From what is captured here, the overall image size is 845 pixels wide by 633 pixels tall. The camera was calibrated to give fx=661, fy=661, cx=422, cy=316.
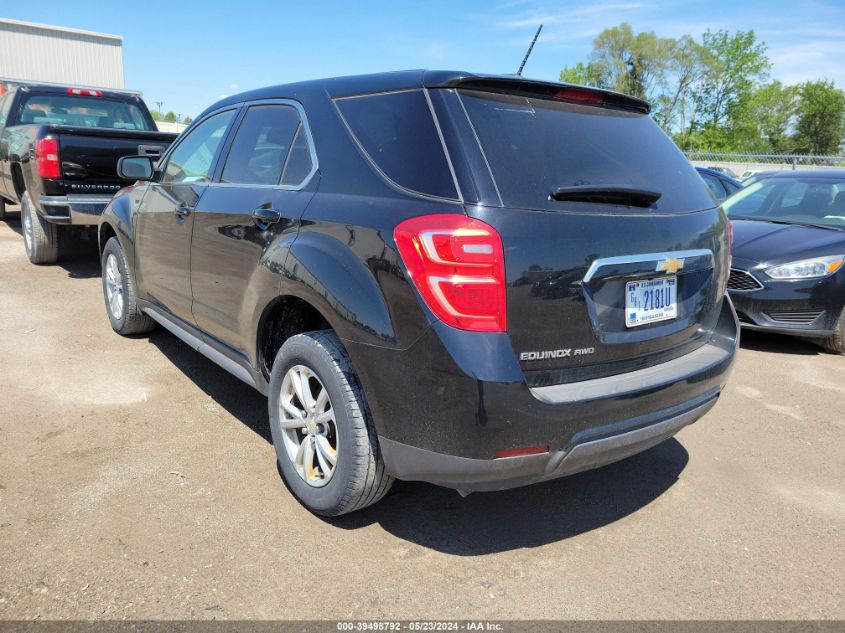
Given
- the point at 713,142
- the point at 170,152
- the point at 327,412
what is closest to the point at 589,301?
the point at 327,412

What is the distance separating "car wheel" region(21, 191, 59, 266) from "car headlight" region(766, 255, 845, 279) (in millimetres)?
7271

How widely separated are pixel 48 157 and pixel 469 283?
605 cm

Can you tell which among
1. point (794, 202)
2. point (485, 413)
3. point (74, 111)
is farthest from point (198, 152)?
point (74, 111)

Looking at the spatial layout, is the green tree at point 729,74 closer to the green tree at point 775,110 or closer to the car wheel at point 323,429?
the green tree at point 775,110

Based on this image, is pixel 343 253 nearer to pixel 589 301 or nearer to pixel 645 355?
pixel 589 301

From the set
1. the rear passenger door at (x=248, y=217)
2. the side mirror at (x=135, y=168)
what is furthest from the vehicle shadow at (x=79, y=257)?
the rear passenger door at (x=248, y=217)

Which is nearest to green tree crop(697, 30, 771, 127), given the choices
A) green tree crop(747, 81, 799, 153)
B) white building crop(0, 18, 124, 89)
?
green tree crop(747, 81, 799, 153)

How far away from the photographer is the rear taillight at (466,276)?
217 centimetres

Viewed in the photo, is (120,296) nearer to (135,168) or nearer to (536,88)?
(135,168)

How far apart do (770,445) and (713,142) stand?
70397mm

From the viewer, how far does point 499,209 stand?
222 centimetres

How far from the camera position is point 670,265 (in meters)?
2.61

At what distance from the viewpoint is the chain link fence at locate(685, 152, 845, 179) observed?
29.8m

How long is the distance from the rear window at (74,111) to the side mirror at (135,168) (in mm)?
4571
